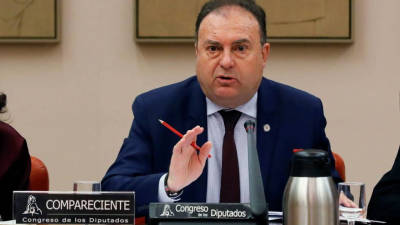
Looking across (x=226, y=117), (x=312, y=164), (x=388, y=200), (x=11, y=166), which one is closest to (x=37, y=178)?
(x=11, y=166)

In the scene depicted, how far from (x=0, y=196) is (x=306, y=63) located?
1.91 meters

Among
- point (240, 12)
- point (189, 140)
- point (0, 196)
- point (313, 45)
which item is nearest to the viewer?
point (189, 140)

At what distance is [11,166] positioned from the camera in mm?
2959

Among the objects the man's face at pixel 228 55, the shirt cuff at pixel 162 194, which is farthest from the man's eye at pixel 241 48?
the shirt cuff at pixel 162 194

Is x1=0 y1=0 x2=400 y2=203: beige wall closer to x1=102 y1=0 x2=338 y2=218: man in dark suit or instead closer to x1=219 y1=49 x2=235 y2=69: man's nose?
x1=102 y1=0 x2=338 y2=218: man in dark suit

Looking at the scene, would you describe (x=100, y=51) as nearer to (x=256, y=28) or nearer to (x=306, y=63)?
(x=306, y=63)

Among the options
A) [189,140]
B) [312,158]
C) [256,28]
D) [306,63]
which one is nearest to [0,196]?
[189,140]

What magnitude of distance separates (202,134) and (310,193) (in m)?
0.99

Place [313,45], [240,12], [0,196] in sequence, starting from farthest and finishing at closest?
[313,45] → [0,196] → [240,12]

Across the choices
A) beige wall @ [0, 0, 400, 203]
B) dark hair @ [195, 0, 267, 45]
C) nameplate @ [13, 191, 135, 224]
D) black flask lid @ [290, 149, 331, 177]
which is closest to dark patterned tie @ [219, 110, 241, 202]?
dark hair @ [195, 0, 267, 45]

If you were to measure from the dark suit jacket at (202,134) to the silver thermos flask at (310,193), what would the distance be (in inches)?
34.0

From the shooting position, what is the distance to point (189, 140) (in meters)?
2.18

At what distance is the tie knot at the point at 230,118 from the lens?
8.75 ft

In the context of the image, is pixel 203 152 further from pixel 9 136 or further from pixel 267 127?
pixel 9 136
